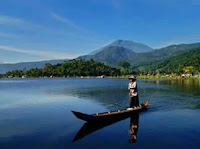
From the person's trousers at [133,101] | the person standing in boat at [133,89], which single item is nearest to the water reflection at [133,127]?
the person's trousers at [133,101]

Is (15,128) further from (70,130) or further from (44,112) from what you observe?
(44,112)

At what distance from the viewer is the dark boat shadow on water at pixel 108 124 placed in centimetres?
2126

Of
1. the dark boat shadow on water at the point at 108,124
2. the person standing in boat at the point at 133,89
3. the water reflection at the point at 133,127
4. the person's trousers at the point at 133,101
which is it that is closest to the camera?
the water reflection at the point at 133,127

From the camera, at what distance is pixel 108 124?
25.3 meters

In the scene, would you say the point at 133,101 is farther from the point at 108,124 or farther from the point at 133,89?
the point at 108,124

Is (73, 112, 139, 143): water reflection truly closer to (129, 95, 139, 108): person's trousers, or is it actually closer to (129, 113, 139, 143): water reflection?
(129, 113, 139, 143): water reflection

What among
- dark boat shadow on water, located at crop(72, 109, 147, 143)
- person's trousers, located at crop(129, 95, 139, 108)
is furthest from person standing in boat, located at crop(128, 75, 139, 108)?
dark boat shadow on water, located at crop(72, 109, 147, 143)

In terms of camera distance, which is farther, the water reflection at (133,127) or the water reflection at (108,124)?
the water reflection at (108,124)

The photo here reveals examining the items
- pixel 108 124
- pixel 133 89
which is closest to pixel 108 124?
pixel 108 124

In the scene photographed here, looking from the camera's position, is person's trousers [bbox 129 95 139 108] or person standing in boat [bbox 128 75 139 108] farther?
person's trousers [bbox 129 95 139 108]

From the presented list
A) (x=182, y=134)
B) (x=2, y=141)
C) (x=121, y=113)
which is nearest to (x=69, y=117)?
(x=121, y=113)

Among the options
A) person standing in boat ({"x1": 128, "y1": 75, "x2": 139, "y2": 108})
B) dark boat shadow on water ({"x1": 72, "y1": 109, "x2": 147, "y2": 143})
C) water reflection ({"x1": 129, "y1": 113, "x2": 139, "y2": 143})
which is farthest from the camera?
person standing in boat ({"x1": 128, "y1": 75, "x2": 139, "y2": 108})

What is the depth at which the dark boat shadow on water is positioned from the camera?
21259mm

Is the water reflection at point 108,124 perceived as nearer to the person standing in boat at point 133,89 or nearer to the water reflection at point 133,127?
the water reflection at point 133,127
